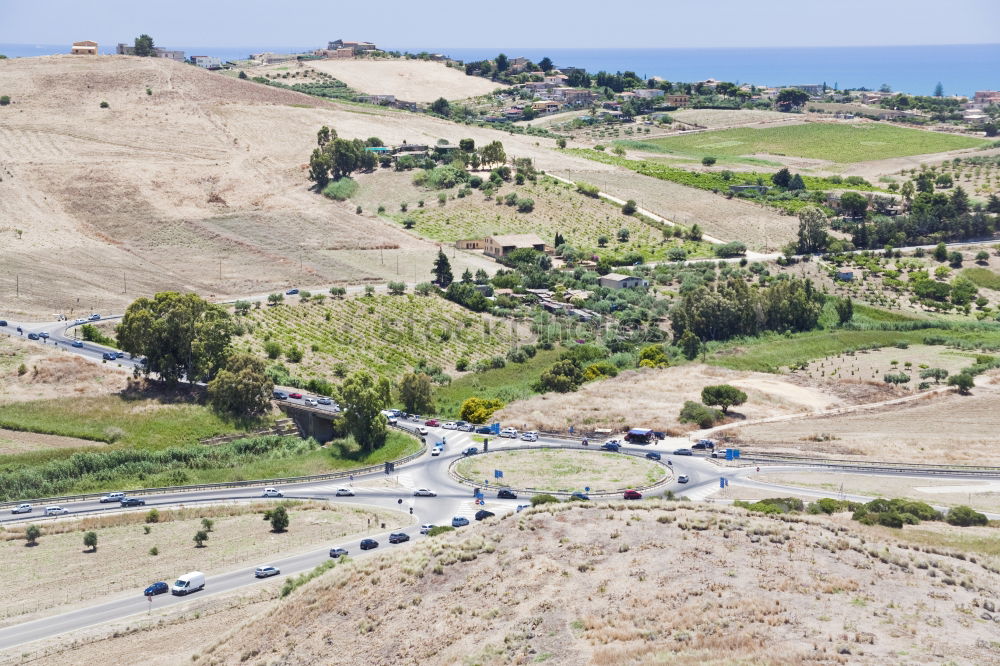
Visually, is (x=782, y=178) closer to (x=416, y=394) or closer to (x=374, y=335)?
(x=374, y=335)

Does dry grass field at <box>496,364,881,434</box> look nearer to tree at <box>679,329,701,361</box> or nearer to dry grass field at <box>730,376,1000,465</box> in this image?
dry grass field at <box>730,376,1000,465</box>

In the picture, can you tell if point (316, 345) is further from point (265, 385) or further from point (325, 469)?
point (325, 469)

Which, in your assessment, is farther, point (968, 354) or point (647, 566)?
point (968, 354)

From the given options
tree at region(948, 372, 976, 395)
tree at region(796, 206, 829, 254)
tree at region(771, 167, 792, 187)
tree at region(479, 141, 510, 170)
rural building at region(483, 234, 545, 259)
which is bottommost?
tree at region(948, 372, 976, 395)

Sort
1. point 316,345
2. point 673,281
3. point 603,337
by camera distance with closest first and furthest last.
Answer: point 316,345 → point 603,337 → point 673,281

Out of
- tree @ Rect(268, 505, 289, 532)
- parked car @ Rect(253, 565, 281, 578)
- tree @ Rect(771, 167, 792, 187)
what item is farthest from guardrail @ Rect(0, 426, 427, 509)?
tree @ Rect(771, 167, 792, 187)

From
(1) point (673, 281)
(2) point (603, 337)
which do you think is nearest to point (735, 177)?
(1) point (673, 281)
